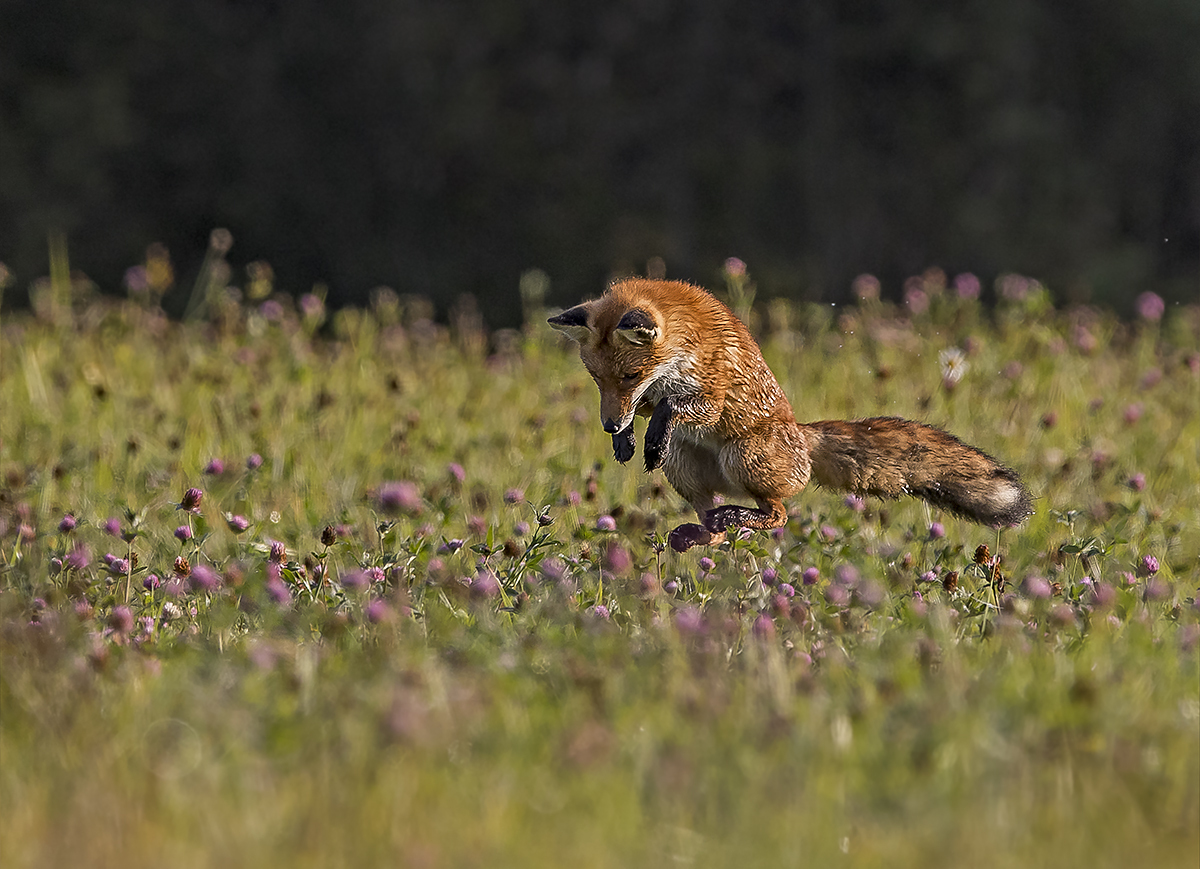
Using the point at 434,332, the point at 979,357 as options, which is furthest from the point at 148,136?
the point at 979,357

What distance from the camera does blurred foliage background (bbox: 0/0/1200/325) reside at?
18.9m

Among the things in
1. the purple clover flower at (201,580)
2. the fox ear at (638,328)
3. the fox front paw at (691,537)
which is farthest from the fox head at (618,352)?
the purple clover flower at (201,580)

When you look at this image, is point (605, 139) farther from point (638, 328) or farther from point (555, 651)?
point (555, 651)

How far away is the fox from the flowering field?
148 mm

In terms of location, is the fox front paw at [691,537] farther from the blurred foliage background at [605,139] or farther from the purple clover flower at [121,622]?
the blurred foliage background at [605,139]

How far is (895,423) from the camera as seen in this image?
16.4ft

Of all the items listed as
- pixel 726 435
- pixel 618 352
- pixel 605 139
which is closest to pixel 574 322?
pixel 618 352

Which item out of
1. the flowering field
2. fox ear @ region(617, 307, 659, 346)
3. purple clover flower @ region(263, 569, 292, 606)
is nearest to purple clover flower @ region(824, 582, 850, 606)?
the flowering field

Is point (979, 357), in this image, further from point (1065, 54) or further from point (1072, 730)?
point (1065, 54)

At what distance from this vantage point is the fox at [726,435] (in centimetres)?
459

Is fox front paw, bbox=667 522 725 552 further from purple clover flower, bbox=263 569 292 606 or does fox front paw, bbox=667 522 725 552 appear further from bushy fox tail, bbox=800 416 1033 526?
purple clover flower, bbox=263 569 292 606

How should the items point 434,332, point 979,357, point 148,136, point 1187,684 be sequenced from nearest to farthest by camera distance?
point 1187,684 → point 979,357 → point 434,332 → point 148,136

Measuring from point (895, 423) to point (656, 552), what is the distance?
106 centimetres

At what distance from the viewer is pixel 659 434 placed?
4.63 meters
